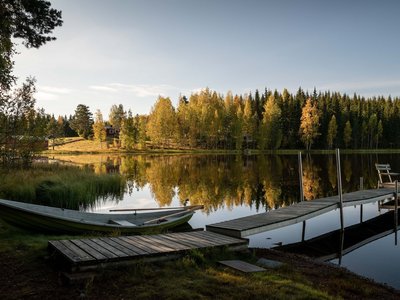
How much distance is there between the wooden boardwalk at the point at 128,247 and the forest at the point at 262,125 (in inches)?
3153

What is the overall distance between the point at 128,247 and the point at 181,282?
191 centimetres

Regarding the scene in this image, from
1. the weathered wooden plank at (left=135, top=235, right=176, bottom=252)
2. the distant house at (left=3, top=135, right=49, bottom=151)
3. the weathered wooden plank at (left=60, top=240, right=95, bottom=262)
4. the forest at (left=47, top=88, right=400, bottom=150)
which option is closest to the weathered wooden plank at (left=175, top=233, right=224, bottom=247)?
the weathered wooden plank at (left=135, top=235, right=176, bottom=252)

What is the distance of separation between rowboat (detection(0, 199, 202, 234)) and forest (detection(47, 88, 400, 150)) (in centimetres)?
7636

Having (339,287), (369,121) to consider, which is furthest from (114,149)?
(339,287)

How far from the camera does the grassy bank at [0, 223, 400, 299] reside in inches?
245

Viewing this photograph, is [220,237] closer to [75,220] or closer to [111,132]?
[75,220]

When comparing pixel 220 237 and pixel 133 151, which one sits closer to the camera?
pixel 220 237

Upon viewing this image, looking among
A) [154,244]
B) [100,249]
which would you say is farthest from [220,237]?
[100,249]

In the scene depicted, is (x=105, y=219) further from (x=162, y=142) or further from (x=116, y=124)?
(x=116, y=124)

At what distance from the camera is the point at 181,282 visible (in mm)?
6746

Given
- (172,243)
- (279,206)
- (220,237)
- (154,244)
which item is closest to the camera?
(154,244)

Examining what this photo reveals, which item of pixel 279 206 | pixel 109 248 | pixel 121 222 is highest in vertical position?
pixel 109 248

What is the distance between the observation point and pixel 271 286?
675 cm

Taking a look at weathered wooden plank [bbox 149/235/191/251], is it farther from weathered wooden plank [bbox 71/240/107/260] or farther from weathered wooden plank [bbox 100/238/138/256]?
weathered wooden plank [bbox 71/240/107/260]
